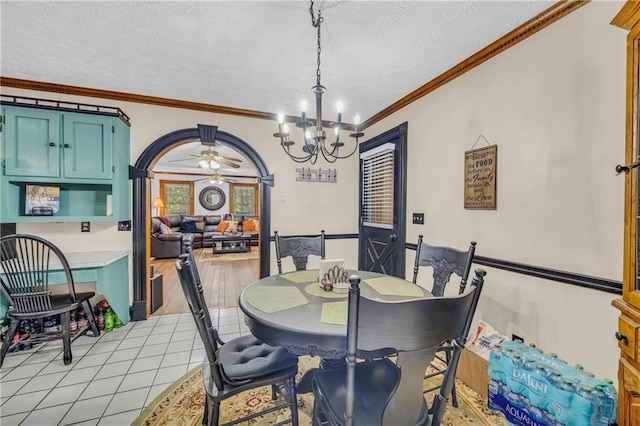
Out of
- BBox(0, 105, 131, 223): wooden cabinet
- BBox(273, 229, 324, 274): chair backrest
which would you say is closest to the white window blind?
BBox(273, 229, 324, 274): chair backrest

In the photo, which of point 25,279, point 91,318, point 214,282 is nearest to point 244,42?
point 25,279

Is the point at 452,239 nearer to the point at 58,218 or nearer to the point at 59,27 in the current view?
the point at 59,27

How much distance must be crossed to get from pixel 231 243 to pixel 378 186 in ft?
16.3

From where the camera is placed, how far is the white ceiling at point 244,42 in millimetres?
1710

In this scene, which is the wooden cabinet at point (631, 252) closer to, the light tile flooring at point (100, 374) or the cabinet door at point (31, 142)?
the light tile flooring at point (100, 374)

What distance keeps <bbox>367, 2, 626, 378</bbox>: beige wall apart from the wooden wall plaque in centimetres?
5

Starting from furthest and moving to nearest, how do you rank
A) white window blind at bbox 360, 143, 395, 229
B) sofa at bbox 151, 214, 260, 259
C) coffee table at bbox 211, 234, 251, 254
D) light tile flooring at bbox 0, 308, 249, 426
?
coffee table at bbox 211, 234, 251, 254
sofa at bbox 151, 214, 260, 259
white window blind at bbox 360, 143, 395, 229
light tile flooring at bbox 0, 308, 249, 426

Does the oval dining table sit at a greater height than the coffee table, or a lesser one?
greater

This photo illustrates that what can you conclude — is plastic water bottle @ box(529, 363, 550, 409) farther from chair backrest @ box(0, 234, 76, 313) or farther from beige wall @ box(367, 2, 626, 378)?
chair backrest @ box(0, 234, 76, 313)

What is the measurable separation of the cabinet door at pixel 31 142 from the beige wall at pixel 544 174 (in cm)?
42

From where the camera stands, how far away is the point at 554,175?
1.71 metres

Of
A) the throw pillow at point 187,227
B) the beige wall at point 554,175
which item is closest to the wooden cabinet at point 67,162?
the beige wall at point 554,175

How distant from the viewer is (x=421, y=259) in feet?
7.13

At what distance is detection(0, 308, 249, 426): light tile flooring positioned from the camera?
170 centimetres
